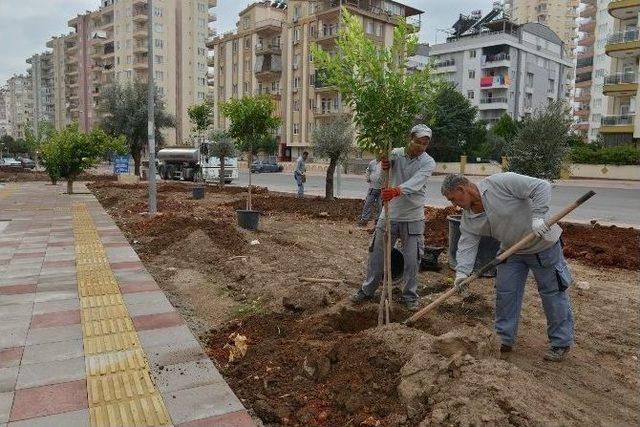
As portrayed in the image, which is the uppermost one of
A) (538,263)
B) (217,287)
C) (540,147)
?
(540,147)

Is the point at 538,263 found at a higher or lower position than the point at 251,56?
lower

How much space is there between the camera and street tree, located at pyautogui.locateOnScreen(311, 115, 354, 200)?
15836 mm

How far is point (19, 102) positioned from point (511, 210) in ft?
533

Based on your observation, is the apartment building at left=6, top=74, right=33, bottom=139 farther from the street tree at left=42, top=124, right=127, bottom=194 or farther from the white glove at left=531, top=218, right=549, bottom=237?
the white glove at left=531, top=218, right=549, bottom=237

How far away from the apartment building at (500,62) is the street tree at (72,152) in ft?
163

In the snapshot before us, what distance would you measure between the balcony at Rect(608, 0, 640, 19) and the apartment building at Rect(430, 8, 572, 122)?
21.8 m

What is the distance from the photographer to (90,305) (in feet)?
16.6

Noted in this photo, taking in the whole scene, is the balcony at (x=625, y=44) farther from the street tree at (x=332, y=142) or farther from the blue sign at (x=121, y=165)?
the blue sign at (x=121, y=165)

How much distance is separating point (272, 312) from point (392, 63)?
2476mm

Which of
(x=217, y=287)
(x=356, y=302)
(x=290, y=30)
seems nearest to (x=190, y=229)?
(x=217, y=287)

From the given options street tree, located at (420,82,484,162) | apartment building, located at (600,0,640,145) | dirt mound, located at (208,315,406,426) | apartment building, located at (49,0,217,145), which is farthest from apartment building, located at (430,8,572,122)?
dirt mound, located at (208,315,406,426)

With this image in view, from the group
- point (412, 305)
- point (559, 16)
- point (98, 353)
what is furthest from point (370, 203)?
point (559, 16)

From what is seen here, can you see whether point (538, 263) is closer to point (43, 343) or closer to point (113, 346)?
point (113, 346)

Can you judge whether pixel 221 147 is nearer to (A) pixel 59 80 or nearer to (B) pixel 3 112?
(A) pixel 59 80
